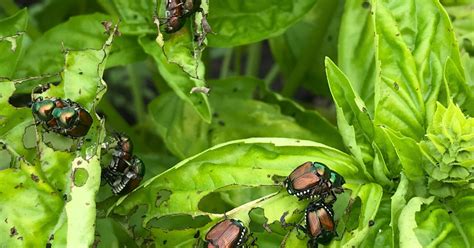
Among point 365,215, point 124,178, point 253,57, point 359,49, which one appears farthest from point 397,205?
point 253,57

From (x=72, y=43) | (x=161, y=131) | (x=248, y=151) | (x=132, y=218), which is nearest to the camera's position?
(x=248, y=151)

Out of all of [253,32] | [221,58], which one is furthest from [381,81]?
[221,58]

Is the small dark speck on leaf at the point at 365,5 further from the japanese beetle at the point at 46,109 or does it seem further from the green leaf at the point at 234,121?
the japanese beetle at the point at 46,109

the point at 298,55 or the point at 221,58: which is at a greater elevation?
the point at 298,55

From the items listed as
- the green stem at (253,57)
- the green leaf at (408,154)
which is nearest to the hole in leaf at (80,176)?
the green leaf at (408,154)

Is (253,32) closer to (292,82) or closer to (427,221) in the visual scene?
(292,82)

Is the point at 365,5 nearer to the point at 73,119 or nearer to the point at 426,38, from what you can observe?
the point at 426,38

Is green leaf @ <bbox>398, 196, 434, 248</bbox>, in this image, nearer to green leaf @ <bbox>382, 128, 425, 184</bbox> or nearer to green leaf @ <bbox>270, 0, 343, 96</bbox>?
green leaf @ <bbox>382, 128, 425, 184</bbox>
